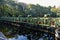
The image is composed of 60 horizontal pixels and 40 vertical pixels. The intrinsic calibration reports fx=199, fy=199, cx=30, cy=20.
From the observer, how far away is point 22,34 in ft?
18.3

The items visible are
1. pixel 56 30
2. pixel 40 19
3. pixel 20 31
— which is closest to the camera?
pixel 56 30

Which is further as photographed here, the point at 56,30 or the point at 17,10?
the point at 17,10

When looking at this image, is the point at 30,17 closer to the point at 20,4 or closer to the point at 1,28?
the point at 20,4

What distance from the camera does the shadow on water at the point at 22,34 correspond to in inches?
210

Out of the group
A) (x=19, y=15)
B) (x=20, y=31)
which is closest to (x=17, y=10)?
(x=19, y=15)

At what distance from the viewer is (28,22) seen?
5625 mm

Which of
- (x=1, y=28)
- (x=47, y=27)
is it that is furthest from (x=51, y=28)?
(x=1, y=28)

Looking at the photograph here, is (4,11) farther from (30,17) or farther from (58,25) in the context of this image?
(58,25)

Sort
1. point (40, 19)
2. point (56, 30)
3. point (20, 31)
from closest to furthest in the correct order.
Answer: point (56, 30), point (40, 19), point (20, 31)

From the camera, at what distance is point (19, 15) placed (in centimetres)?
561

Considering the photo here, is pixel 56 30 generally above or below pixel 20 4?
below

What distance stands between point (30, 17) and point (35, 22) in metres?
0.21

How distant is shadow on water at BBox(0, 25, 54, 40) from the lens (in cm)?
534

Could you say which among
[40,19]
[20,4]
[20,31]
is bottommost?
[20,31]
